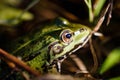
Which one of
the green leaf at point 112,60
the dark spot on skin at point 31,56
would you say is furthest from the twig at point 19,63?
the green leaf at point 112,60

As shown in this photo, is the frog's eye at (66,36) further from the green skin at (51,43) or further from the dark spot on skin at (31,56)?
the dark spot on skin at (31,56)

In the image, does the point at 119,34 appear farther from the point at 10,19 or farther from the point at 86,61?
the point at 10,19

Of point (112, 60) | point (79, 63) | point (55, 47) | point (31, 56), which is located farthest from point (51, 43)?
point (112, 60)

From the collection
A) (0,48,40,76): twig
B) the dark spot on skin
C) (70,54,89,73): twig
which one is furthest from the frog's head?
(0,48,40,76): twig

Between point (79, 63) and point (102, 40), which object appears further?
point (102, 40)

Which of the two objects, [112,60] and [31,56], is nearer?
[31,56]

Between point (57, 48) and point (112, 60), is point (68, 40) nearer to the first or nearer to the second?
point (57, 48)

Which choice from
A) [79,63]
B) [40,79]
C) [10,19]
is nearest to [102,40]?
[79,63]
